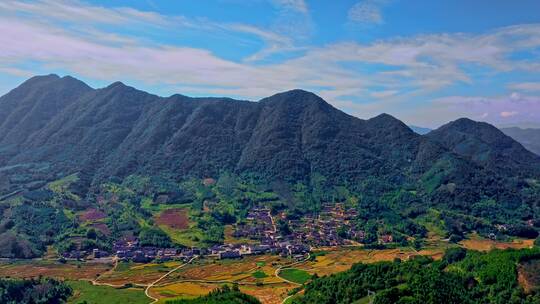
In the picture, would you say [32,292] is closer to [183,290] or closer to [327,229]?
[183,290]

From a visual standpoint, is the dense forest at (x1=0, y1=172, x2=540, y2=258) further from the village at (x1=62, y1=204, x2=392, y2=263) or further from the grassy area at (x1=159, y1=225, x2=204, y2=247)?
the village at (x1=62, y1=204, x2=392, y2=263)

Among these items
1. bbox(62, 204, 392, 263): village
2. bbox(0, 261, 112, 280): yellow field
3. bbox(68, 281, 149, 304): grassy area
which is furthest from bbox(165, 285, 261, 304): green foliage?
bbox(62, 204, 392, 263): village

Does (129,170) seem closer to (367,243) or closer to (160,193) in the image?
(160,193)

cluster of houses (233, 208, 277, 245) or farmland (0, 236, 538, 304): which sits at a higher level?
cluster of houses (233, 208, 277, 245)

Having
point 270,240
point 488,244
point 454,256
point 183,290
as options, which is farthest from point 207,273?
point 488,244

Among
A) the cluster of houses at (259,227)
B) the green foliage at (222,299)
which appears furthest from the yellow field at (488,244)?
the green foliage at (222,299)

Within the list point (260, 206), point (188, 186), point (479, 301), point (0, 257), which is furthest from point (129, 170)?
point (479, 301)

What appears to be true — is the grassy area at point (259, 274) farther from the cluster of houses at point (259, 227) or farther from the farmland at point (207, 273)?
the cluster of houses at point (259, 227)
